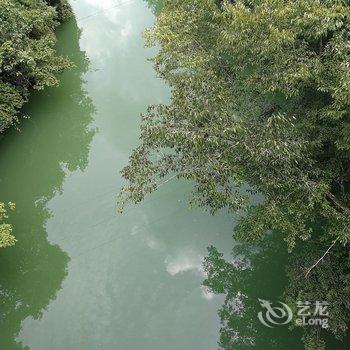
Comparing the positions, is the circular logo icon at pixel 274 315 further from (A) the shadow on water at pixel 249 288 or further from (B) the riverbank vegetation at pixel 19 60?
(B) the riverbank vegetation at pixel 19 60

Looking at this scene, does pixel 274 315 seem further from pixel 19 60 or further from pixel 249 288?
pixel 19 60

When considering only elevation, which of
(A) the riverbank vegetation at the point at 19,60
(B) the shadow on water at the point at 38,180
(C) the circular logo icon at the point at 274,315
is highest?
(A) the riverbank vegetation at the point at 19,60

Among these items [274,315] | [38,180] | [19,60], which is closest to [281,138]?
[274,315]

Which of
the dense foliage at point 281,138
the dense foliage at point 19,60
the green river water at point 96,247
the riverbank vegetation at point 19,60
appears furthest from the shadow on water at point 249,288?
the dense foliage at point 19,60

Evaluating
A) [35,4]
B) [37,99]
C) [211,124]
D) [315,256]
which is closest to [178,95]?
[211,124]

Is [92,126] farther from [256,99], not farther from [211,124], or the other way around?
[211,124]

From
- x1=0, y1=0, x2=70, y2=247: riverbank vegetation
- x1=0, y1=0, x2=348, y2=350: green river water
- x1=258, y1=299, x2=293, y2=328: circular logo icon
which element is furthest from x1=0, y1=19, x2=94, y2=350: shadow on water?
x1=258, y1=299, x2=293, y2=328: circular logo icon
